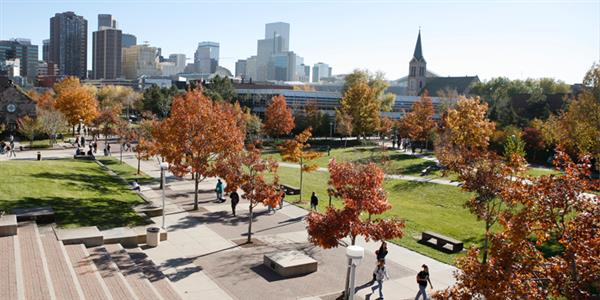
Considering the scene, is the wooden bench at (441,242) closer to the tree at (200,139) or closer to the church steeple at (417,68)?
the tree at (200,139)

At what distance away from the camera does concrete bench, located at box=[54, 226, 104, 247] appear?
59.4 ft

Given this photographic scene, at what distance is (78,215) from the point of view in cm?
2189

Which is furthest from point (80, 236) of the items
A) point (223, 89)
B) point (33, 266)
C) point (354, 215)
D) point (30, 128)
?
point (223, 89)

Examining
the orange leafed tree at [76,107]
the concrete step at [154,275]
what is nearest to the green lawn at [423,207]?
the concrete step at [154,275]

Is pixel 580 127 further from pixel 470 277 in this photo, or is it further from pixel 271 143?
pixel 271 143

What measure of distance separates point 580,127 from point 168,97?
199 ft

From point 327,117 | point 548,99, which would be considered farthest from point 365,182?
point 548,99

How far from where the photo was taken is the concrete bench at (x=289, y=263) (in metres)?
17.3

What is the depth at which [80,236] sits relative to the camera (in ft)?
60.5

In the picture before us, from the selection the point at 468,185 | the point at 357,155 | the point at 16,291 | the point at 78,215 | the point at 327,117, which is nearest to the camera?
the point at 16,291

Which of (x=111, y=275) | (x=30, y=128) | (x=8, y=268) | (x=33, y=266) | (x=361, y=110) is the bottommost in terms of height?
(x=111, y=275)

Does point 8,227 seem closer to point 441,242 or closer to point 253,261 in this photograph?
point 253,261

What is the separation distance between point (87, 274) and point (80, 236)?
12.5 ft

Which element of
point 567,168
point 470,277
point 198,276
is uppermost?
point 567,168
